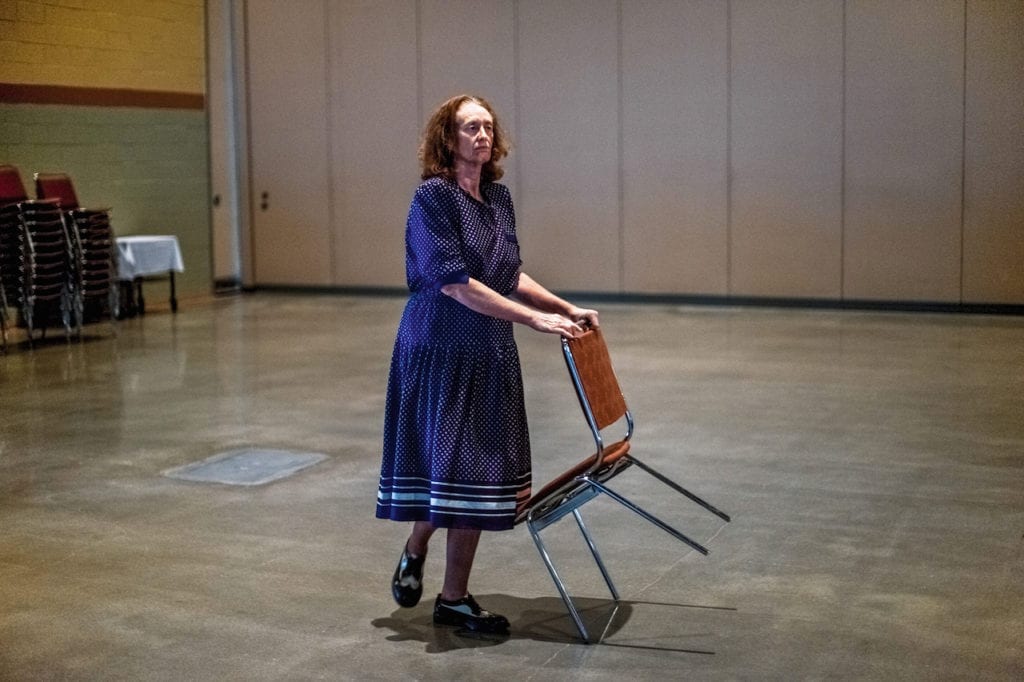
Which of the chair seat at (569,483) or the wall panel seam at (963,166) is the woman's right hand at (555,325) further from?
the wall panel seam at (963,166)

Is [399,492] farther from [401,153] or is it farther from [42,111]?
[401,153]

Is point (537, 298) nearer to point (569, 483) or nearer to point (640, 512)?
point (569, 483)

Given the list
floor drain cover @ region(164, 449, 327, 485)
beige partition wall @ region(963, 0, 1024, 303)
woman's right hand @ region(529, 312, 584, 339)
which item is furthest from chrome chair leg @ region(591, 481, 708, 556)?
beige partition wall @ region(963, 0, 1024, 303)

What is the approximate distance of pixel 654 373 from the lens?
816cm

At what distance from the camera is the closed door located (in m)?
13.2

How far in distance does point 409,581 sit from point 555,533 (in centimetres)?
104

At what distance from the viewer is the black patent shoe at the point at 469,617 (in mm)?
3734

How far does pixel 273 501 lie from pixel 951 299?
24.7ft

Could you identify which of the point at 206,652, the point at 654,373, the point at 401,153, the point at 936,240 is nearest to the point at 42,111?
the point at 401,153

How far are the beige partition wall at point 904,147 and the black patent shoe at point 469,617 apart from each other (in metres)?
8.25

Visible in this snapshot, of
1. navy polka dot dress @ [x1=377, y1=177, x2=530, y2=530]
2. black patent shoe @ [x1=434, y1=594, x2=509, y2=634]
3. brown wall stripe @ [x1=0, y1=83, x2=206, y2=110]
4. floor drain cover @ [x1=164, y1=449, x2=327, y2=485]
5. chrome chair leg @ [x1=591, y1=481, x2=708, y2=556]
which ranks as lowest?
black patent shoe @ [x1=434, y1=594, x2=509, y2=634]

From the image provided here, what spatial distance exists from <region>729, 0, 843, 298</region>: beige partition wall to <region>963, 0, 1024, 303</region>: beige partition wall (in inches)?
→ 42.0

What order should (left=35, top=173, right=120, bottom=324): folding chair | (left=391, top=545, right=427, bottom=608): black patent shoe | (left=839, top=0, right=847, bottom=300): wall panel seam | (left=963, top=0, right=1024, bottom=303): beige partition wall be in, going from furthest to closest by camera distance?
1. (left=839, top=0, right=847, bottom=300): wall panel seam
2. (left=963, top=0, right=1024, bottom=303): beige partition wall
3. (left=35, top=173, right=120, bottom=324): folding chair
4. (left=391, top=545, right=427, bottom=608): black patent shoe

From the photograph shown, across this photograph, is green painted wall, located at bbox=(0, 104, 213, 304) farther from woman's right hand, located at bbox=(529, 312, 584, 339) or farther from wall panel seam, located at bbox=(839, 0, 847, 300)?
woman's right hand, located at bbox=(529, 312, 584, 339)
